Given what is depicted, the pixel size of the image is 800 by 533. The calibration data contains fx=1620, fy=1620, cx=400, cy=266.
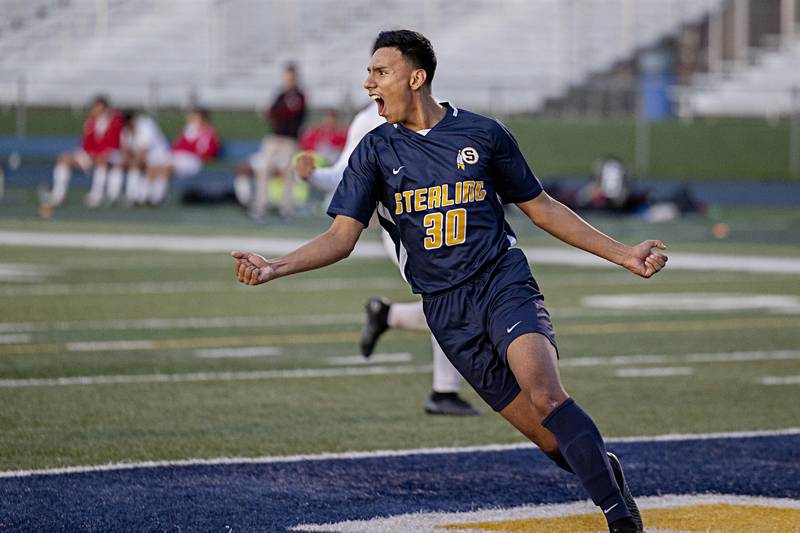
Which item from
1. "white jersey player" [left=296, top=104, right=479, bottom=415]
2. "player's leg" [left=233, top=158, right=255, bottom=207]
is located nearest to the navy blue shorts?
"white jersey player" [left=296, top=104, right=479, bottom=415]

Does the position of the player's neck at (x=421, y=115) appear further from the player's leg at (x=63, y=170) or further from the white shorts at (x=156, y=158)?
the white shorts at (x=156, y=158)

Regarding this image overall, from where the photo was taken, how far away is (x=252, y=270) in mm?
5184

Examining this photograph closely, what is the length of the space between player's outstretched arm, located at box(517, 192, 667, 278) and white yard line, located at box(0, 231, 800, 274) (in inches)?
458

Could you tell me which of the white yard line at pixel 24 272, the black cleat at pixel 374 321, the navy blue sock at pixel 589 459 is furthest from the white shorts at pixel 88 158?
the navy blue sock at pixel 589 459

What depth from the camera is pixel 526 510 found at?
19.6ft

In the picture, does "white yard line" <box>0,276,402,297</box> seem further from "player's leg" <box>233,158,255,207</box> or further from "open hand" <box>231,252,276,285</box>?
"player's leg" <box>233,158,255,207</box>

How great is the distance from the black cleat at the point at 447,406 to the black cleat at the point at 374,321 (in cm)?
79

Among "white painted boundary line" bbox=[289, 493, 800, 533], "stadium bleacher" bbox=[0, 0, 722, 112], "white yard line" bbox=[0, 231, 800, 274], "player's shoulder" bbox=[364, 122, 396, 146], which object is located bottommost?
"white yard line" bbox=[0, 231, 800, 274]

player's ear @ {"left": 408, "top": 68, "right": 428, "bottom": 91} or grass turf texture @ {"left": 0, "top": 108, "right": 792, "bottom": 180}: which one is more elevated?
player's ear @ {"left": 408, "top": 68, "right": 428, "bottom": 91}

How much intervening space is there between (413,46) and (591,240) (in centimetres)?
91

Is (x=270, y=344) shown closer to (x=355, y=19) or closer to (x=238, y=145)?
(x=238, y=145)

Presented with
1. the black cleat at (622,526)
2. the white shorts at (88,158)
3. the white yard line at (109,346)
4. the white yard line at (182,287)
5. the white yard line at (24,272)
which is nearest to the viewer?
the black cleat at (622,526)

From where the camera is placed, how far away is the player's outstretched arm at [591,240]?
17.7ft

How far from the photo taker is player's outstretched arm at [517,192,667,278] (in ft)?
17.7
